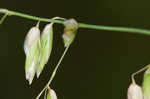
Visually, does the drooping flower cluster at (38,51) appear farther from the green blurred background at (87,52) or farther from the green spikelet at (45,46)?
the green blurred background at (87,52)

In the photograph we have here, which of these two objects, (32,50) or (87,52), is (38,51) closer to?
(32,50)

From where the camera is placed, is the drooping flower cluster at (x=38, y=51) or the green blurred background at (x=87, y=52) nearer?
the drooping flower cluster at (x=38, y=51)

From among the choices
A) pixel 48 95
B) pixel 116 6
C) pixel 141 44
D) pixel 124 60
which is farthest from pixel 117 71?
pixel 48 95

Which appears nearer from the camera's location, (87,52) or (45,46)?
(45,46)

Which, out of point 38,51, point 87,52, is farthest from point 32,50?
point 87,52

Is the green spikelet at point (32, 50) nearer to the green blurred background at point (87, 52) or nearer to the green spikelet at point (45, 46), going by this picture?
the green spikelet at point (45, 46)

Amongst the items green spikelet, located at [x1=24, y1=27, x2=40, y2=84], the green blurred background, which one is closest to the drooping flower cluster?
green spikelet, located at [x1=24, y1=27, x2=40, y2=84]

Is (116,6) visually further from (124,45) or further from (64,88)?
(64,88)

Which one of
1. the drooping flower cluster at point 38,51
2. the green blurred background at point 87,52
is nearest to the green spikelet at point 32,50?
the drooping flower cluster at point 38,51
